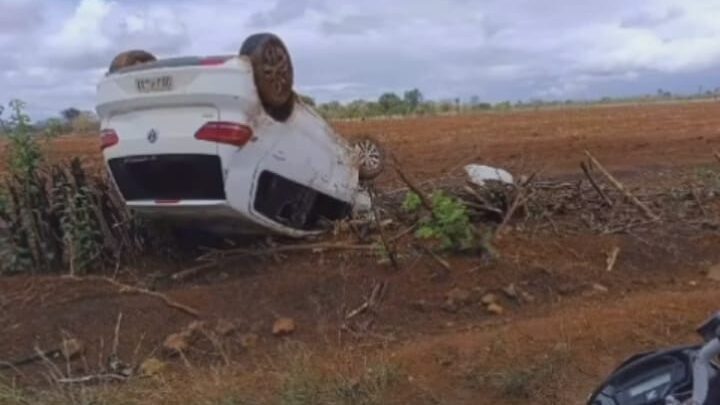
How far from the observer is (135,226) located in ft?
24.4

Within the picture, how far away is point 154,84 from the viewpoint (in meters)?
6.52

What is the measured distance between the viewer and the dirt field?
5.20 m

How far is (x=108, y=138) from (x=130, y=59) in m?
0.70

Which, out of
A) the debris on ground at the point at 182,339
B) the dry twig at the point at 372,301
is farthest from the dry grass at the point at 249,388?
the dry twig at the point at 372,301

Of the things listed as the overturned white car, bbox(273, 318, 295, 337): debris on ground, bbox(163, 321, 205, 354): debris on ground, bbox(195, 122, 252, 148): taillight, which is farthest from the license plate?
bbox(273, 318, 295, 337): debris on ground

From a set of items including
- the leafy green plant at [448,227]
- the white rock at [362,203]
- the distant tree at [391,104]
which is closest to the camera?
the leafy green plant at [448,227]

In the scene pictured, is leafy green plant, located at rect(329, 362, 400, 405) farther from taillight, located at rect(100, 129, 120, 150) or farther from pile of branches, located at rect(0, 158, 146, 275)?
pile of branches, located at rect(0, 158, 146, 275)

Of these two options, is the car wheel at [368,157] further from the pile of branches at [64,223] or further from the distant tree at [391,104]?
the distant tree at [391,104]

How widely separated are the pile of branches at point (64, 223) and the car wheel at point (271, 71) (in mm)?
1538

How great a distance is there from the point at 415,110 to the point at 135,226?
4059 cm

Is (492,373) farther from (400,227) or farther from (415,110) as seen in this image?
(415,110)

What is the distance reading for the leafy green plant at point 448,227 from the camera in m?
6.66

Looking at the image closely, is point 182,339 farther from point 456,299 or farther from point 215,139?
point 456,299

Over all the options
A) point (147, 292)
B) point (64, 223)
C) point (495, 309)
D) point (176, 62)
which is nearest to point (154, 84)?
point (176, 62)
